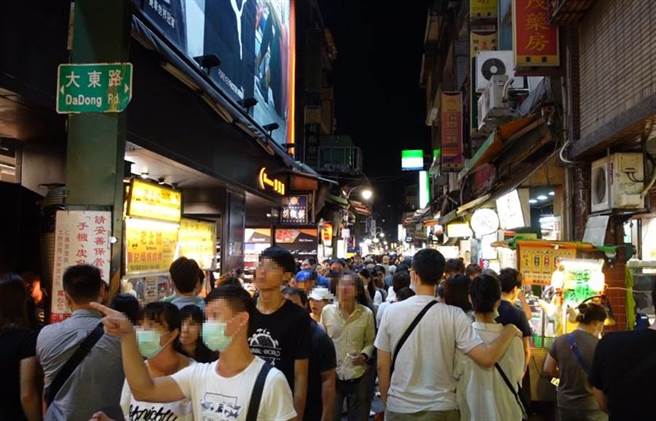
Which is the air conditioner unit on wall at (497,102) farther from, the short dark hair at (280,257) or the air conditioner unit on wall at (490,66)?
the short dark hair at (280,257)

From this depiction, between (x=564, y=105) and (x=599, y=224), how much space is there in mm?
2542

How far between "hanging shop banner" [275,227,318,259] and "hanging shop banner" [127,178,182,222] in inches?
397

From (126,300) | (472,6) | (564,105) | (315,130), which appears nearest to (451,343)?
(126,300)

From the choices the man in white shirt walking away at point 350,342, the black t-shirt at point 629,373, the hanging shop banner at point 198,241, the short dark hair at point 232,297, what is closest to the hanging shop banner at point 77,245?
the man in white shirt walking away at point 350,342

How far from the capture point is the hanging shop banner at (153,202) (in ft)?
24.7

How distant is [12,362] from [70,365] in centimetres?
48

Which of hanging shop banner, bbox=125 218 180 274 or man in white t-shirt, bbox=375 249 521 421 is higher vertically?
hanging shop banner, bbox=125 218 180 274

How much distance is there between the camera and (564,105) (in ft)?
31.1

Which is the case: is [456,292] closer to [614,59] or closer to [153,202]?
[614,59]

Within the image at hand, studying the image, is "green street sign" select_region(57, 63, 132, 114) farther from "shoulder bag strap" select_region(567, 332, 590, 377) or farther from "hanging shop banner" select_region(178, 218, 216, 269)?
"shoulder bag strap" select_region(567, 332, 590, 377)

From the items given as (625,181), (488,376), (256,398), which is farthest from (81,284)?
(625,181)

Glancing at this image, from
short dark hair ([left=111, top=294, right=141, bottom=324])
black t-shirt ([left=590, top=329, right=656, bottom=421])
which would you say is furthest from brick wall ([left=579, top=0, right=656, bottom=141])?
short dark hair ([left=111, top=294, right=141, bottom=324])

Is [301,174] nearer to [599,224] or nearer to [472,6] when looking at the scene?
[472,6]

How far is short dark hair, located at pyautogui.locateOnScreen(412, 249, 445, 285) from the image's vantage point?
4359 mm
